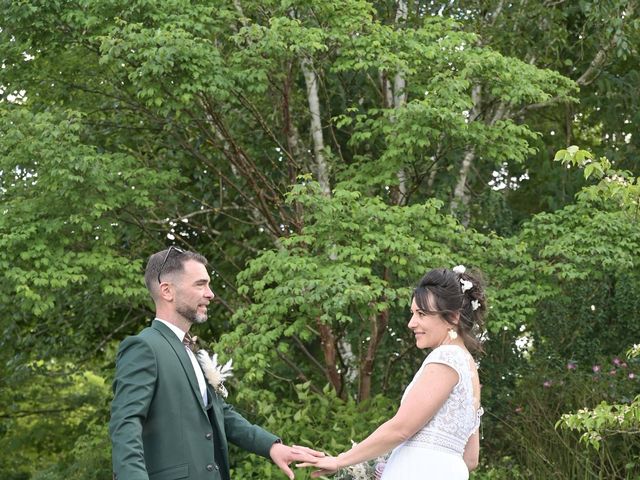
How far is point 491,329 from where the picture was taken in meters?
10.1

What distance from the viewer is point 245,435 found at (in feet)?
16.3

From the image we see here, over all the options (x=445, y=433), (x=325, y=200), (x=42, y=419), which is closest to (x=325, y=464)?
(x=445, y=433)

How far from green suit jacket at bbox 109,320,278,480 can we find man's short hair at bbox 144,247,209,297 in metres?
0.17

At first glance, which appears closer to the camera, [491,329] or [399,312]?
[491,329]

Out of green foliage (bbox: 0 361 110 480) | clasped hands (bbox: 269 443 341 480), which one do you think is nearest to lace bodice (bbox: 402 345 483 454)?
clasped hands (bbox: 269 443 341 480)

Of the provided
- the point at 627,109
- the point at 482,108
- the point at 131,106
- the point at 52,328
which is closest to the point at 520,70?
the point at 482,108

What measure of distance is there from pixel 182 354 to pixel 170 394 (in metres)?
0.20

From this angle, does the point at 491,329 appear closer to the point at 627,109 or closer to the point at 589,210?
the point at 589,210

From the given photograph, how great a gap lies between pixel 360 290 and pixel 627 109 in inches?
248

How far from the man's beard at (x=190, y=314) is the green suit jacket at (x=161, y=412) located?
9 cm

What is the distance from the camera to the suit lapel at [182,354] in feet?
14.4

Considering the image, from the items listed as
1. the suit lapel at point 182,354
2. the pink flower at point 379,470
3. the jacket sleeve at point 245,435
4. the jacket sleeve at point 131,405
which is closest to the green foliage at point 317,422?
the jacket sleeve at point 245,435

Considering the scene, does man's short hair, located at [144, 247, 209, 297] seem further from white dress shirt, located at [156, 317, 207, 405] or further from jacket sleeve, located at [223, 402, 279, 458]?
jacket sleeve, located at [223, 402, 279, 458]

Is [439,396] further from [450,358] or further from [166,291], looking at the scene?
[166,291]
